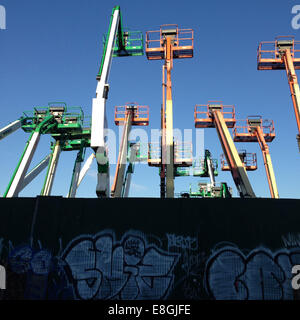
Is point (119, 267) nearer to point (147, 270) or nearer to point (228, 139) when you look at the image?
point (147, 270)

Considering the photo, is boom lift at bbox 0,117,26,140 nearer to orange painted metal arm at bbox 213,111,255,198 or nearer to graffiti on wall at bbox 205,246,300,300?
orange painted metal arm at bbox 213,111,255,198

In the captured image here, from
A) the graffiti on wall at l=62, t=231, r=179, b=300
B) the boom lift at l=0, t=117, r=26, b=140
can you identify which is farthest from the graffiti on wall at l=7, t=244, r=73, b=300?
the boom lift at l=0, t=117, r=26, b=140

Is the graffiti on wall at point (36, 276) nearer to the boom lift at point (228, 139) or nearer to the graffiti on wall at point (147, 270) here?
the graffiti on wall at point (147, 270)

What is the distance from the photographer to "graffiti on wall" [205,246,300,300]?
6.15 m

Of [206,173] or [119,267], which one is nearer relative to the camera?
[119,267]

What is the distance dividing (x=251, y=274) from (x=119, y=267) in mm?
2961

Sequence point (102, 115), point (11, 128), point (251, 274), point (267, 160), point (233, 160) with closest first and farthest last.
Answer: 1. point (251, 274)
2. point (102, 115)
3. point (233, 160)
4. point (11, 128)
5. point (267, 160)

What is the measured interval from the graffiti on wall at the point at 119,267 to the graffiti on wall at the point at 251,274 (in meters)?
0.95

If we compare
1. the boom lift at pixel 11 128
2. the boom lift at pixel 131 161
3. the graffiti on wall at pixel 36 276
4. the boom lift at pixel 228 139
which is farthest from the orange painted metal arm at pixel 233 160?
the boom lift at pixel 11 128

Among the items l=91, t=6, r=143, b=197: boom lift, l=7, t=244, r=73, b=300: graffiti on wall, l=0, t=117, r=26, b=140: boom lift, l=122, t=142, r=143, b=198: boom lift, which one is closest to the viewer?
l=7, t=244, r=73, b=300: graffiti on wall

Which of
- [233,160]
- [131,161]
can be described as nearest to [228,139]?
[233,160]

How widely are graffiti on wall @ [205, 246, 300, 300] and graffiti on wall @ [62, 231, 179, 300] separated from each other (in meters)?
0.95

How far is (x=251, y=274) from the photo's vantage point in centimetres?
622
